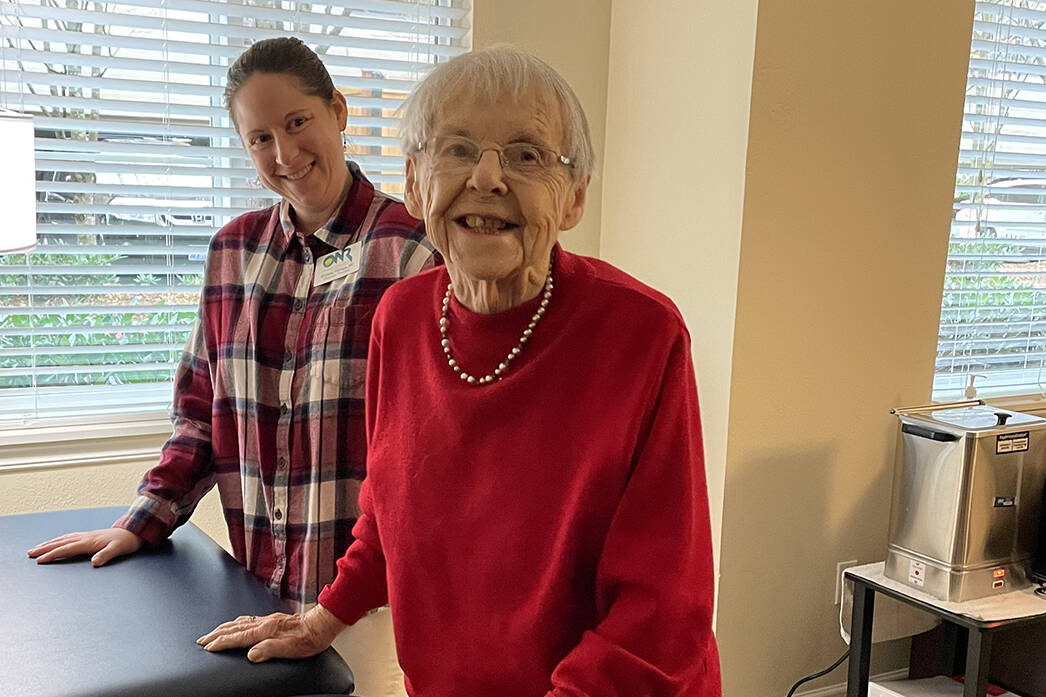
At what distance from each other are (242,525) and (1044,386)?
3.06 meters

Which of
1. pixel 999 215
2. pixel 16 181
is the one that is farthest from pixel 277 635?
pixel 999 215

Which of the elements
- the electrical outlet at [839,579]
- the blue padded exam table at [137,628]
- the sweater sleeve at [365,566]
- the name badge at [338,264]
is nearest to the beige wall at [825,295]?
the electrical outlet at [839,579]

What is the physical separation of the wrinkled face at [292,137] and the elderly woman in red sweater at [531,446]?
395mm

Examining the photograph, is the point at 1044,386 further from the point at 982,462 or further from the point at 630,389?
the point at 630,389

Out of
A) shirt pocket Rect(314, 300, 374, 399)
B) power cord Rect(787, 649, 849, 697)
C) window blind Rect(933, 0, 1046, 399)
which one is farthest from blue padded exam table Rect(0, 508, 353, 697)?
window blind Rect(933, 0, 1046, 399)

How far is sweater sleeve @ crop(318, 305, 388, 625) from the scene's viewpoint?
4.17ft

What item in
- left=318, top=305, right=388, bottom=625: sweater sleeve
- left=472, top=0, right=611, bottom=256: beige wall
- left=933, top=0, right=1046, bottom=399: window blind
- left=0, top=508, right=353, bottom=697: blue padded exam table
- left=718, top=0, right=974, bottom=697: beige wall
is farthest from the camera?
left=933, top=0, right=1046, bottom=399: window blind

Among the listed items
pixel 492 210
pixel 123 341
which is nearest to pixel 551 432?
pixel 492 210

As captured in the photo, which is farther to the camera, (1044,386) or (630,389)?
(1044,386)

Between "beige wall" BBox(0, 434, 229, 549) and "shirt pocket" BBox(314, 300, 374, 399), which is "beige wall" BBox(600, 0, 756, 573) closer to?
"shirt pocket" BBox(314, 300, 374, 399)

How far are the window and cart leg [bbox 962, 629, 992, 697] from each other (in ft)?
6.78

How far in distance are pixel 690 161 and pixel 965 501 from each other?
112cm

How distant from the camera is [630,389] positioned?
3.28 ft

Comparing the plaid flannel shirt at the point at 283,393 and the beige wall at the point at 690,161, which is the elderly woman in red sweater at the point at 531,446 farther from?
the beige wall at the point at 690,161
